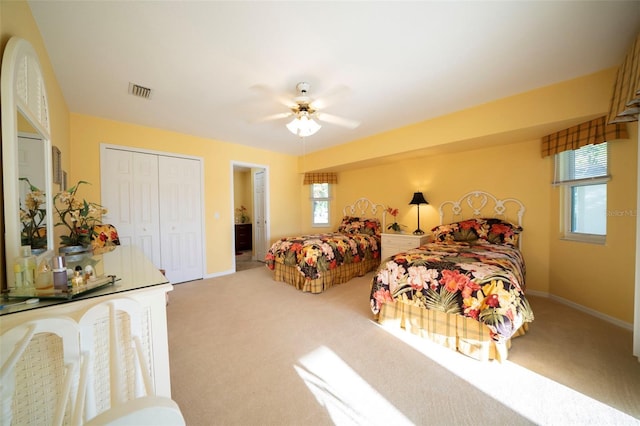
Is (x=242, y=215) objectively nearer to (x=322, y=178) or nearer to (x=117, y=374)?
(x=322, y=178)

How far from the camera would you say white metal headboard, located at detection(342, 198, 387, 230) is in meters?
4.89

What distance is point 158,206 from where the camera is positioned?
3.86 meters

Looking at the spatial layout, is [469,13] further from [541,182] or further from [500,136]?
[541,182]

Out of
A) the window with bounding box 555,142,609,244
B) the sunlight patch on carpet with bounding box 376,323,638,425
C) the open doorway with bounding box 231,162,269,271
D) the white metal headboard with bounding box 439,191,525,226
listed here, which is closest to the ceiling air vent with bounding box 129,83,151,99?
the open doorway with bounding box 231,162,269,271

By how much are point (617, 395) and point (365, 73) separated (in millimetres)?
3041

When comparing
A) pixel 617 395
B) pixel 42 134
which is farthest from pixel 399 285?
pixel 42 134

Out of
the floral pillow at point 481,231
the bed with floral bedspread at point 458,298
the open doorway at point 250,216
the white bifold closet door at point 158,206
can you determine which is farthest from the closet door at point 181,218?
the floral pillow at point 481,231

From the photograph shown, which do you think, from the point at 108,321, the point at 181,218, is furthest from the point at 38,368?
the point at 181,218

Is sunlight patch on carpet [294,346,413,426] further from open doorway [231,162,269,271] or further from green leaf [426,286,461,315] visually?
open doorway [231,162,269,271]

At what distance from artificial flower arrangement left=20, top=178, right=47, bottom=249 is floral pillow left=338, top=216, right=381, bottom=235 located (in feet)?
13.7

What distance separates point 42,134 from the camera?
1.65m

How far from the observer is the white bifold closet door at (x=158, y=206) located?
350 centimetres

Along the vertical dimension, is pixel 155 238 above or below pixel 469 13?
below

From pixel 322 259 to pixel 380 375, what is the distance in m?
1.84
